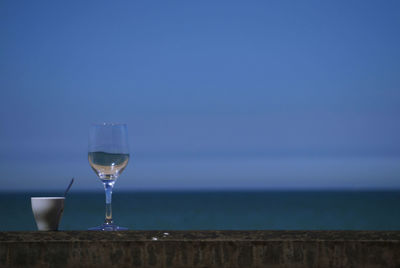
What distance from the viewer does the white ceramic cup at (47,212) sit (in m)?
1.99

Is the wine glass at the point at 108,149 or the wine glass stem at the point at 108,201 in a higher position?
the wine glass at the point at 108,149

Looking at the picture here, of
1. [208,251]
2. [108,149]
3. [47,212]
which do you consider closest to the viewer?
[208,251]

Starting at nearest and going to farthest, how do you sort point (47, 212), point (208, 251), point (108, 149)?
point (208, 251) → point (47, 212) → point (108, 149)

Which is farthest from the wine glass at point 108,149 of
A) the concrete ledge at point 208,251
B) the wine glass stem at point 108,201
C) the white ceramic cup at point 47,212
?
the concrete ledge at point 208,251

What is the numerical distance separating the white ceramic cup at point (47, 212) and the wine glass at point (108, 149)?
0.59 ft

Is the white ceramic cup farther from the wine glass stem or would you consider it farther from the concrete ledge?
the concrete ledge

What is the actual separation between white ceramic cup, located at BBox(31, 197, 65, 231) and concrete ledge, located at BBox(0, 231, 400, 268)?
0.76 meters

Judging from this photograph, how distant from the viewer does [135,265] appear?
1196 mm

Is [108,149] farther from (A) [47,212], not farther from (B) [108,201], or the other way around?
(A) [47,212]

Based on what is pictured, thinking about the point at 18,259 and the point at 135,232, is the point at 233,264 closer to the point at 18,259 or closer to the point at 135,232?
the point at 135,232

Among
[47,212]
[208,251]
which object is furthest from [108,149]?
[208,251]

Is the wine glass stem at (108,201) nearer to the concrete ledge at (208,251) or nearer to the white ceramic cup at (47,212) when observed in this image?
the white ceramic cup at (47,212)

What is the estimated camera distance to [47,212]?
1.99 meters

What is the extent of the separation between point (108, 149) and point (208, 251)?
3.28 ft
